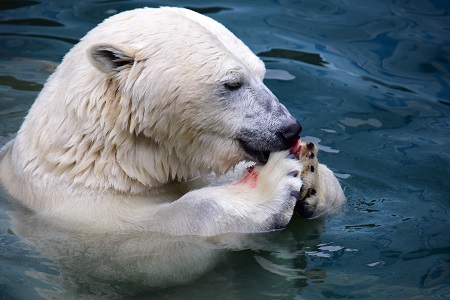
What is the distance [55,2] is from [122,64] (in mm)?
4510

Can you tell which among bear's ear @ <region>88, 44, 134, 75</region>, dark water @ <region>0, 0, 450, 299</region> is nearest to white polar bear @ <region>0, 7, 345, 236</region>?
bear's ear @ <region>88, 44, 134, 75</region>

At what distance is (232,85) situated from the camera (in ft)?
14.2

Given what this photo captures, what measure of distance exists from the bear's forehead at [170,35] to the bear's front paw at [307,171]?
442 millimetres

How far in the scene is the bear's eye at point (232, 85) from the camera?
4.33 metres

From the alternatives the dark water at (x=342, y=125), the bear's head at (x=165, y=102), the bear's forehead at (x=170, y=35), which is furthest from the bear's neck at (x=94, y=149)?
the dark water at (x=342, y=125)

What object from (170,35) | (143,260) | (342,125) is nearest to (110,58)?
(170,35)

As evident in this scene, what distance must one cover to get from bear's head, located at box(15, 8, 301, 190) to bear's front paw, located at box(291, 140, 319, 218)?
122 millimetres

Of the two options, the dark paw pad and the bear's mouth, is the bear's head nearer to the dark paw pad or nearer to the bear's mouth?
the bear's mouth

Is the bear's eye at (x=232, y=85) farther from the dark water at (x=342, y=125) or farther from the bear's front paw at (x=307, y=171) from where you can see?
the dark water at (x=342, y=125)

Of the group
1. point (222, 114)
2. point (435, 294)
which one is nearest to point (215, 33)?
point (222, 114)

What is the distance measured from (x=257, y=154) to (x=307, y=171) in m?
0.27

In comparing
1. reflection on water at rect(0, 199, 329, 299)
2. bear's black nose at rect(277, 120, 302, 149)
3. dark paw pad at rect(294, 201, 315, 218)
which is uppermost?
bear's black nose at rect(277, 120, 302, 149)

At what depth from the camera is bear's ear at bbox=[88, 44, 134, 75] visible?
13.8 ft

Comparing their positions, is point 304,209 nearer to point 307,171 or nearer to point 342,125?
point 307,171
